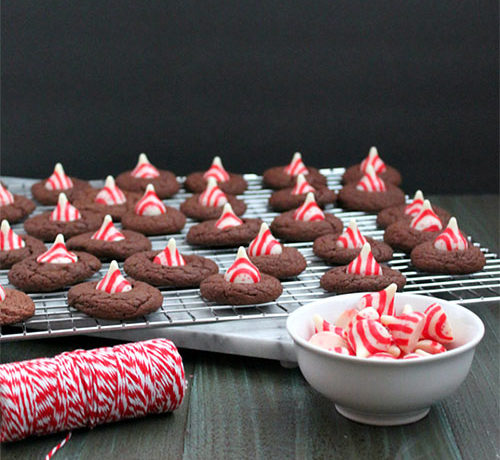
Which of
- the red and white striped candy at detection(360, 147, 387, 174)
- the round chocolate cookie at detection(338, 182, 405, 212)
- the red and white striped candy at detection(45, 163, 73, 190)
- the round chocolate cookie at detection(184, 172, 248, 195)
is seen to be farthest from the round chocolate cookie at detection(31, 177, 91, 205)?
the red and white striped candy at detection(360, 147, 387, 174)

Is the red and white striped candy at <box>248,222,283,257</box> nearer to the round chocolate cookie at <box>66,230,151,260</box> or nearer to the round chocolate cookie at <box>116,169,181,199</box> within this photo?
the round chocolate cookie at <box>66,230,151,260</box>

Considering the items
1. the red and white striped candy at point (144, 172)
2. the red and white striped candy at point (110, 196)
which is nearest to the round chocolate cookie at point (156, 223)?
the red and white striped candy at point (110, 196)

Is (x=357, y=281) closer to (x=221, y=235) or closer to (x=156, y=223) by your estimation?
(x=221, y=235)

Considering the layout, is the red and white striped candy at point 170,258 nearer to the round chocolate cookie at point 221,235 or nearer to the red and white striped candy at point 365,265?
the round chocolate cookie at point 221,235

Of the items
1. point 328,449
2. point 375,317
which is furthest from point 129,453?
point 375,317

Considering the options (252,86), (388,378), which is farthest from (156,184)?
(388,378)

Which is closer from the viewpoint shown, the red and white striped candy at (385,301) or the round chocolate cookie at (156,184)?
the red and white striped candy at (385,301)
